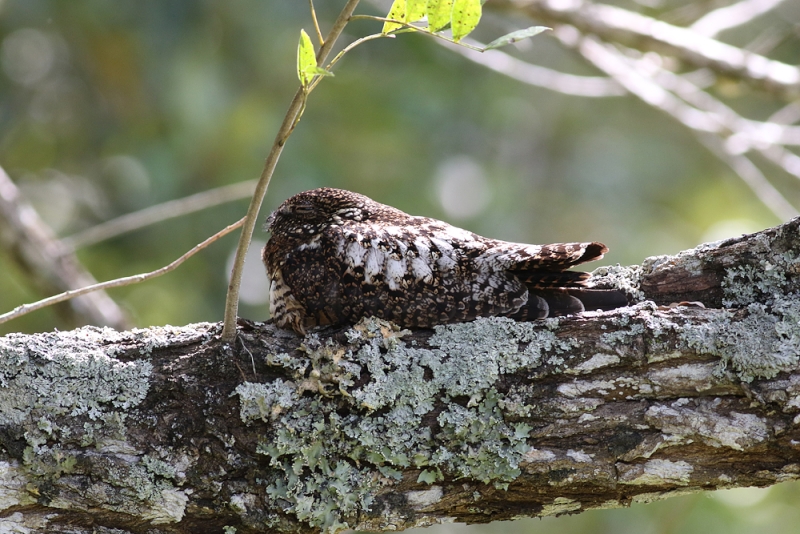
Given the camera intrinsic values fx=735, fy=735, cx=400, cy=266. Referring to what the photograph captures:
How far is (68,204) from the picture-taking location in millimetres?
8477

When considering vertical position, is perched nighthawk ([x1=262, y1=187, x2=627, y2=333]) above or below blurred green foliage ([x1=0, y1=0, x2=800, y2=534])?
below

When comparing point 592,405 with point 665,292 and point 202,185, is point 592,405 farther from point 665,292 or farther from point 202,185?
point 202,185

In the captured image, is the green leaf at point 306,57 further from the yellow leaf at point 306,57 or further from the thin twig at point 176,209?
the thin twig at point 176,209

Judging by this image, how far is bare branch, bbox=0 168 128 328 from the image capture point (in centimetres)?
442

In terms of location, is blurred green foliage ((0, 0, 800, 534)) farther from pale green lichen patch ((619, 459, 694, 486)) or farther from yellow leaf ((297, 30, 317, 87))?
yellow leaf ((297, 30, 317, 87))

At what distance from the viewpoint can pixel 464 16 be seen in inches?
73.5

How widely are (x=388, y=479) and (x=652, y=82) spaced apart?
4046mm

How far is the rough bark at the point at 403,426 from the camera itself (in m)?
2.19

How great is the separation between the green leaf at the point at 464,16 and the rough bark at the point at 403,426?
39.5 inches

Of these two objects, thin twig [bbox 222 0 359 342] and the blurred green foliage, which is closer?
thin twig [bbox 222 0 359 342]

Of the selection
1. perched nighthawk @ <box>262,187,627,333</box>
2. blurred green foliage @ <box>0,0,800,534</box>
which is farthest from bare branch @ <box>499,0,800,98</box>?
perched nighthawk @ <box>262,187,627,333</box>

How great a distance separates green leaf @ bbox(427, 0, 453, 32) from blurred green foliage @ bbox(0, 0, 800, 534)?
442 centimetres

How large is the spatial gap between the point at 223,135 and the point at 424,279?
220 inches

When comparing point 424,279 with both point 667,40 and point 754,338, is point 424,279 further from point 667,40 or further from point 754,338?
point 667,40
